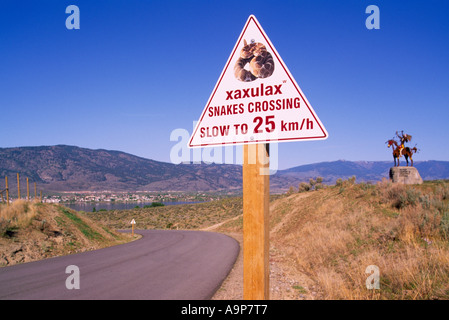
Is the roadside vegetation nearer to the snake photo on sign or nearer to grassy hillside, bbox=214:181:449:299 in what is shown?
grassy hillside, bbox=214:181:449:299

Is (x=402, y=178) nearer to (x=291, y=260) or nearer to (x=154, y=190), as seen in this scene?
(x=291, y=260)

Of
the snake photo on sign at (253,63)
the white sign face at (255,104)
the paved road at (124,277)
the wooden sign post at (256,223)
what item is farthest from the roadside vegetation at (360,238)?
the snake photo on sign at (253,63)

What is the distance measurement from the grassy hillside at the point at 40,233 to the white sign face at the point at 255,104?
13.0 meters

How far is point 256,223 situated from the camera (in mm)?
2539

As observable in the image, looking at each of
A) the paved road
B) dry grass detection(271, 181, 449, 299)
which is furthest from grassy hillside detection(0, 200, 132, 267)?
dry grass detection(271, 181, 449, 299)

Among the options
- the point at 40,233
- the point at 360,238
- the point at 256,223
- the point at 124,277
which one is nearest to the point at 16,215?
the point at 40,233

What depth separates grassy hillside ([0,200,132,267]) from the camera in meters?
13.3

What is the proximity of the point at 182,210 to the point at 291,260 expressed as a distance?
51.2 metres

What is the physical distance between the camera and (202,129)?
2.87 metres

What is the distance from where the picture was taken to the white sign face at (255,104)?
249 centimetres

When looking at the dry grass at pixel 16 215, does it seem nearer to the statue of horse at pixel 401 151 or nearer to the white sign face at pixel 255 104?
the white sign face at pixel 255 104

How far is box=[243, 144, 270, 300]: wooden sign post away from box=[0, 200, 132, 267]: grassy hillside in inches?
514
